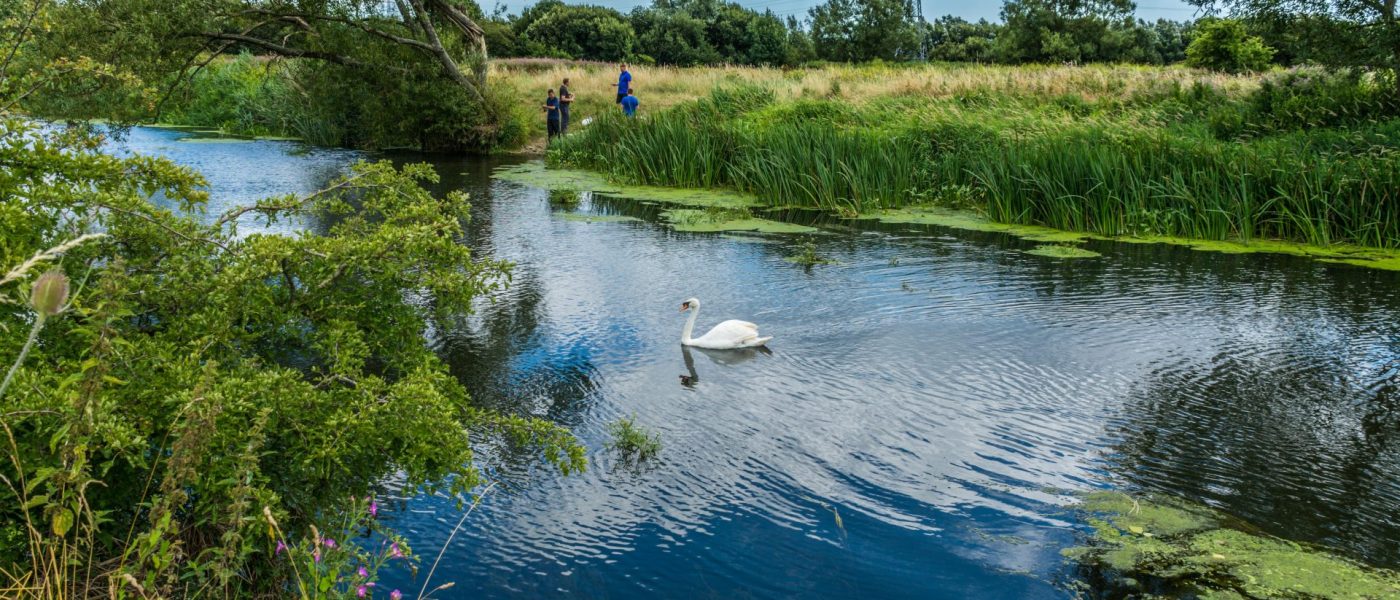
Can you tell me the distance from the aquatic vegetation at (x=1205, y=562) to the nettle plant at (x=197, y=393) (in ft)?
8.63

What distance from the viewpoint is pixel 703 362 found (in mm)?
8266

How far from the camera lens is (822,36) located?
56844 millimetres

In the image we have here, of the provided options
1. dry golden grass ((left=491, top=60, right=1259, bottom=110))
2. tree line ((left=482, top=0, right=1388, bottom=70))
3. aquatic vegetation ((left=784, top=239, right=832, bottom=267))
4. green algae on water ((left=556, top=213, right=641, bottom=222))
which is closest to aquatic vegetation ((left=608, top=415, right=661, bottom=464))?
aquatic vegetation ((left=784, top=239, right=832, bottom=267))

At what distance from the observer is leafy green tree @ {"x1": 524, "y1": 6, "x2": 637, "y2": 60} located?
56.0m

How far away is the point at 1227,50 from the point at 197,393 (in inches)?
1431

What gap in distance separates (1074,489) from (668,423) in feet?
8.28

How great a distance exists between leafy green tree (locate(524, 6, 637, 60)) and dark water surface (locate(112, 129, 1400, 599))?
45.5 metres

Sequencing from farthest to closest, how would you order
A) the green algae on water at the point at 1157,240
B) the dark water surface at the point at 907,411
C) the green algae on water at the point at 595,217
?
the green algae on water at the point at 595,217, the green algae on water at the point at 1157,240, the dark water surface at the point at 907,411

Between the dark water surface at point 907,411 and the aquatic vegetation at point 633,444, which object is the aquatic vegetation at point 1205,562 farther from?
the aquatic vegetation at point 633,444

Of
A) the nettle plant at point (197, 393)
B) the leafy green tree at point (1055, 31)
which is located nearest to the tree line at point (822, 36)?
the leafy green tree at point (1055, 31)

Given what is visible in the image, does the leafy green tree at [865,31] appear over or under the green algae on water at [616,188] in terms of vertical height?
over

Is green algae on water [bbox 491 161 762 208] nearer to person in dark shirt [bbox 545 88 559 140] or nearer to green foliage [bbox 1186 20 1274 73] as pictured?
person in dark shirt [bbox 545 88 559 140]

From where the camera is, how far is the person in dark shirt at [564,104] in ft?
86.8

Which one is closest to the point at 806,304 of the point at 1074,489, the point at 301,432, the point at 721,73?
the point at 1074,489
